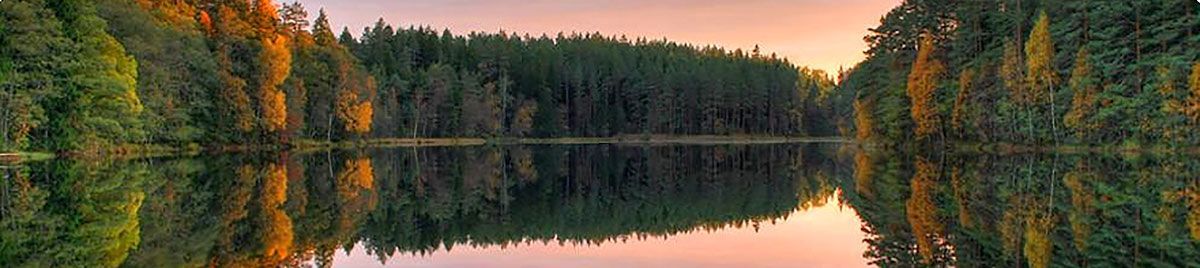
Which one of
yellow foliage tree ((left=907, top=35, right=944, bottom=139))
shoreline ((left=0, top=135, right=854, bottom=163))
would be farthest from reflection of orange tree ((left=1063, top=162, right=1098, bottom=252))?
shoreline ((left=0, top=135, right=854, bottom=163))

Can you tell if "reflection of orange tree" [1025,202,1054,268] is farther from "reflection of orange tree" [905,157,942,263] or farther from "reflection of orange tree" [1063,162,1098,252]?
"reflection of orange tree" [905,157,942,263]

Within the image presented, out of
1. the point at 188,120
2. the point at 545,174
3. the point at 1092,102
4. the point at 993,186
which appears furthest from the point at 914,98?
the point at 188,120

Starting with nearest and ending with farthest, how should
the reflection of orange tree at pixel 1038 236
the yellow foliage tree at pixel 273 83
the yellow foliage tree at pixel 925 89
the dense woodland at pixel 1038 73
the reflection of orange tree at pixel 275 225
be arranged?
the reflection of orange tree at pixel 1038 236 < the reflection of orange tree at pixel 275 225 < the dense woodland at pixel 1038 73 < the yellow foliage tree at pixel 925 89 < the yellow foliage tree at pixel 273 83

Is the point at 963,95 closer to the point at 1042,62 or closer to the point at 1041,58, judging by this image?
the point at 1042,62

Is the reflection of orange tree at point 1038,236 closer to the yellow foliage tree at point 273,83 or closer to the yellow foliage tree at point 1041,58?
the yellow foliage tree at point 1041,58

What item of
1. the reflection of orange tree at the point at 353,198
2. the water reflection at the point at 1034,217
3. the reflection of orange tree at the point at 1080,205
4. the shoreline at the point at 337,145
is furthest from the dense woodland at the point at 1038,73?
→ the shoreline at the point at 337,145

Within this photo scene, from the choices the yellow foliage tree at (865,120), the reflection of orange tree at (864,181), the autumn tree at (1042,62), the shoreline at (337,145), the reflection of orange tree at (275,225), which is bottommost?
the reflection of orange tree at (275,225)

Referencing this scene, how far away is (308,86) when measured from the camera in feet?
268

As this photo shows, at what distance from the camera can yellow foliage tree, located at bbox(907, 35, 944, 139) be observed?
6169 cm

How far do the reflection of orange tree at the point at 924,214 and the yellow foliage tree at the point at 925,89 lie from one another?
28439mm

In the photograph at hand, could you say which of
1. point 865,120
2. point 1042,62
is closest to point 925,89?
point 1042,62

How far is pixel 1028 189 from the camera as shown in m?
26.8

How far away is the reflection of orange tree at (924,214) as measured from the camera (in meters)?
16.3

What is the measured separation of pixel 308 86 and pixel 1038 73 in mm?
53171
